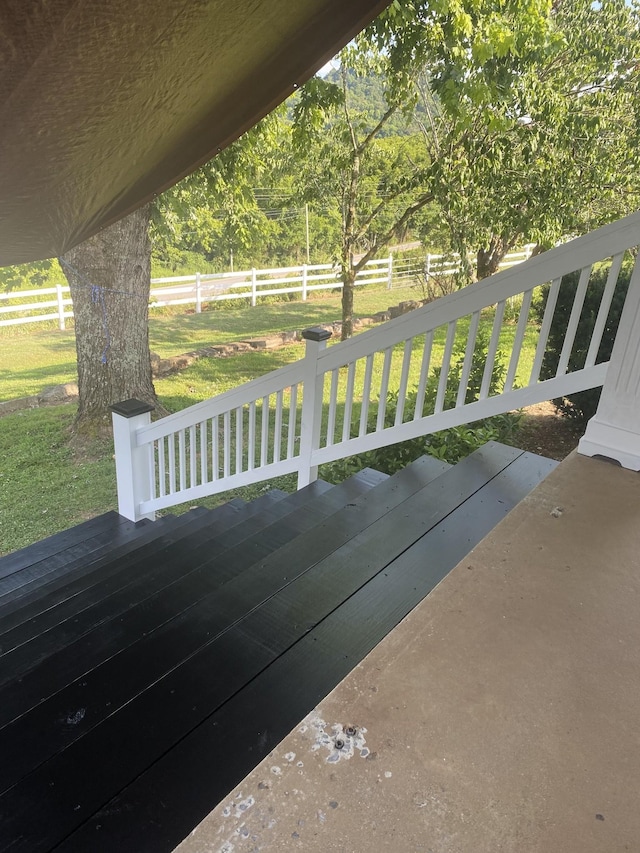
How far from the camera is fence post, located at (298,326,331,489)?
250 cm

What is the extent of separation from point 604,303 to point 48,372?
7.64m

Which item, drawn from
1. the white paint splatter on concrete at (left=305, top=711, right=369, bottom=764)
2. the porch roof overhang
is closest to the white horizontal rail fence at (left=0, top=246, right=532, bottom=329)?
the porch roof overhang

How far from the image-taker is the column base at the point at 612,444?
1727 millimetres

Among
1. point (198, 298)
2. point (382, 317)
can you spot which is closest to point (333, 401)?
point (382, 317)

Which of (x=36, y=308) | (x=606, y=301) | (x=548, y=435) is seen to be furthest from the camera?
(x=36, y=308)

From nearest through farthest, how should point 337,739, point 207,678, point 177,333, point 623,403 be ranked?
point 337,739 < point 207,678 < point 623,403 < point 177,333

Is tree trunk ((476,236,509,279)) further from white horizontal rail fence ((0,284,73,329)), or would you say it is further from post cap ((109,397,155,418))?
white horizontal rail fence ((0,284,73,329))

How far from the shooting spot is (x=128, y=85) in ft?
4.10

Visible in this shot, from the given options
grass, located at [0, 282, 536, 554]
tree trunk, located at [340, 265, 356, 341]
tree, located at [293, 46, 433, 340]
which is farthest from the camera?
tree trunk, located at [340, 265, 356, 341]

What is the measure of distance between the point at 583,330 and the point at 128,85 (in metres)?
3.50

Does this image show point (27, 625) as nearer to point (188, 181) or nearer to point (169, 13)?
point (169, 13)

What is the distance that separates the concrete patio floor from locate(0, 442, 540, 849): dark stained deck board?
0.35 m

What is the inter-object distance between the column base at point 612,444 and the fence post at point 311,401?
3.91ft

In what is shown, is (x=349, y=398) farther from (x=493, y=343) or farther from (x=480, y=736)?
(x=480, y=736)
